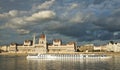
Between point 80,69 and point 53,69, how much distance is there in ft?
24.7

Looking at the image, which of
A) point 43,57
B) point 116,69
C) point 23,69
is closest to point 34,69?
point 23,69

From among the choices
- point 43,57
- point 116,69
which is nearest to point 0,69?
point 116,69

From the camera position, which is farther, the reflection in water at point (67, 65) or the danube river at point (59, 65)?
the reflection in water at point (67, 65)

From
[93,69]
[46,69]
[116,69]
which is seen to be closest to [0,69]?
[46,69]

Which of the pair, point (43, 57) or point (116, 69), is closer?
point (116, 69)

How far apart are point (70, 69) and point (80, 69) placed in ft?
10.3

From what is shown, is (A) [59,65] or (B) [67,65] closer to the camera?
(A) [59,65]

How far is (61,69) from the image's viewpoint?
79.4 metres

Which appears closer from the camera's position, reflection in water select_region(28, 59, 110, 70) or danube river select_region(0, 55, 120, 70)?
danube river select_region(0, 55, 120, 70)

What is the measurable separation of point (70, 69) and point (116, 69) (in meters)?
12.4

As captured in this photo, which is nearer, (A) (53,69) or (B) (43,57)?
(A) (53,69)

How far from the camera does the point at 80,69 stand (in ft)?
267

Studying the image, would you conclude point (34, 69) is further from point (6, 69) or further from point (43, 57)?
point (43, 57)

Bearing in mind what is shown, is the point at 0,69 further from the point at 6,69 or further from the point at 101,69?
the point at 101,69
